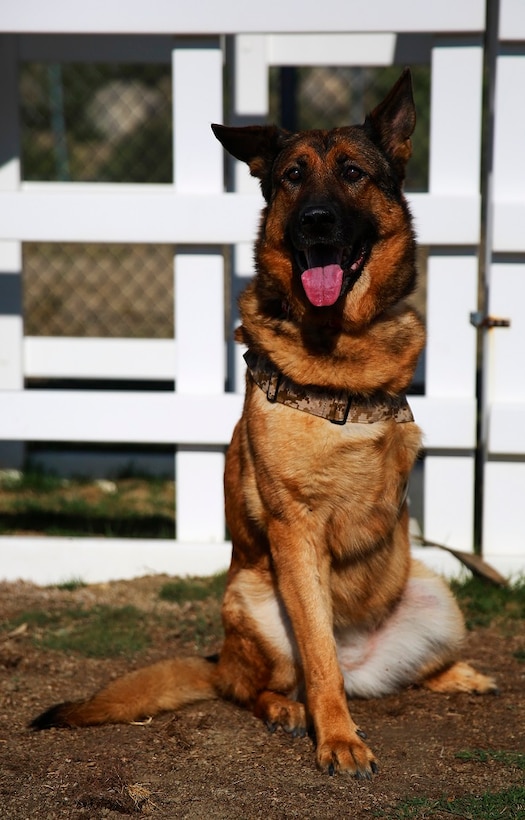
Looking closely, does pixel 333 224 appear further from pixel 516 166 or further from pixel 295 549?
pixel 516 166

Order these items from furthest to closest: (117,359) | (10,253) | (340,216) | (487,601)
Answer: (117,359), (10,253), (487,601), (340,216)

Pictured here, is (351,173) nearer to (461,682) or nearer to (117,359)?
(461,682)

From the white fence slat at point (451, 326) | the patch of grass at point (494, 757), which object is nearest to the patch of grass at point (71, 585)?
the white fence slat at point (451, 326)

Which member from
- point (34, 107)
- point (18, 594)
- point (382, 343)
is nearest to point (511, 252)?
point (382, 343)

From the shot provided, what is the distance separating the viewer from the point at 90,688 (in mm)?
3492

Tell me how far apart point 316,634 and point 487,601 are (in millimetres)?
1440

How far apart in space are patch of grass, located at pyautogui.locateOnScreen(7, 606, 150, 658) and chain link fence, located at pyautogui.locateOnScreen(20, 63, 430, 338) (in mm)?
5719

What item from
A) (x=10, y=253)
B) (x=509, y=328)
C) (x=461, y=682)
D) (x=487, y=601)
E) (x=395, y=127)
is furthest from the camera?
(x=10, y=253)

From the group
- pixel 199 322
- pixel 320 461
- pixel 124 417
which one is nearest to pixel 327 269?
pixel 320 461

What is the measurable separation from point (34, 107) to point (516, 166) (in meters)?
12.9

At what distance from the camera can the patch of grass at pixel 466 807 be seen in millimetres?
2438

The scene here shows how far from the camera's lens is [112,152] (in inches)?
612

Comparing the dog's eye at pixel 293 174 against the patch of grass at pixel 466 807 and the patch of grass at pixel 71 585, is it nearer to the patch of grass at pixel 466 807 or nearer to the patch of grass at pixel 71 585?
the patch of grass at pixel 466 807

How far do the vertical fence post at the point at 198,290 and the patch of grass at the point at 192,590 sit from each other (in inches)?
7.7
